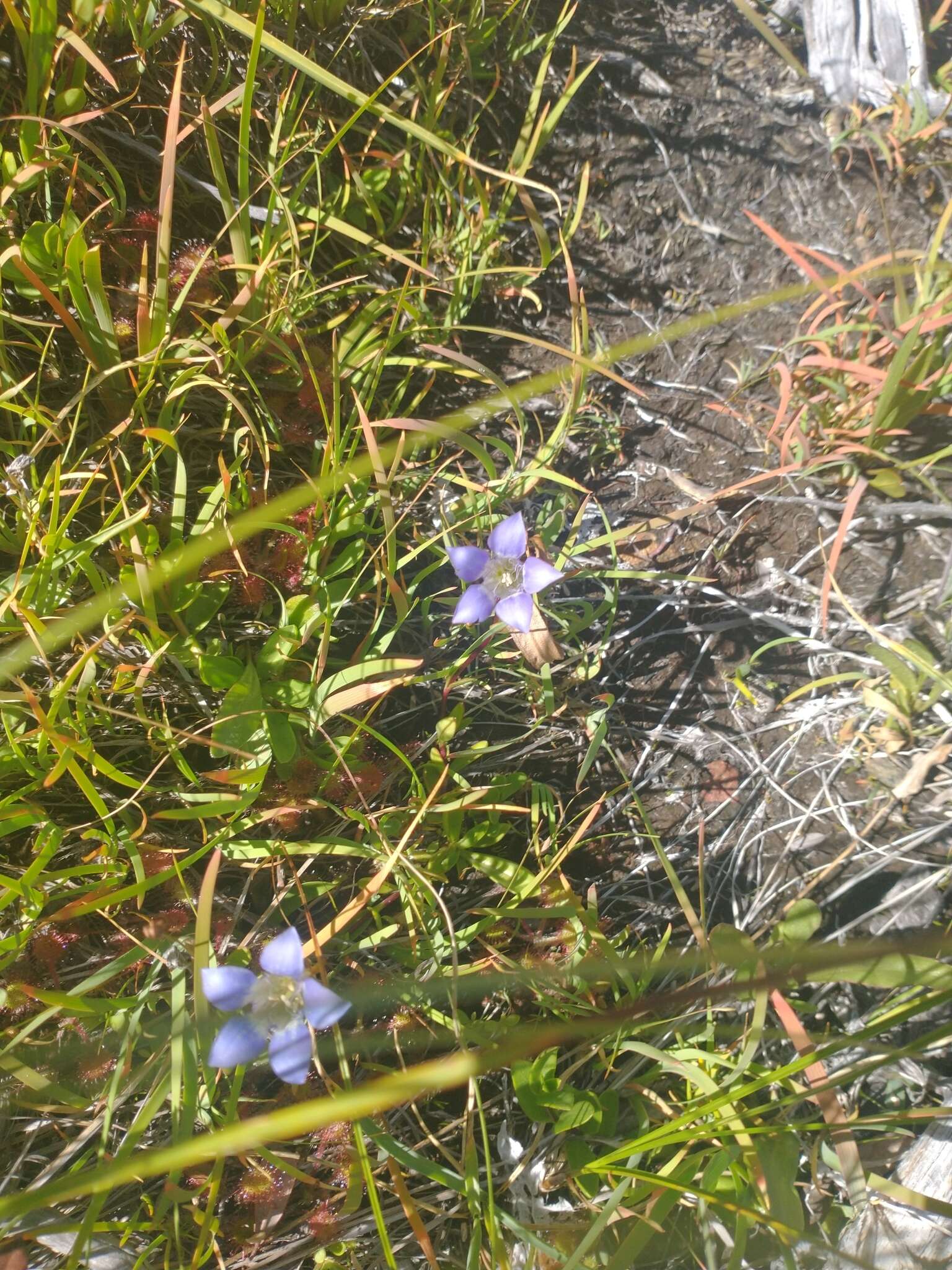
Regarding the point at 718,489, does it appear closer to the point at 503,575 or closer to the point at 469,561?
the point at 503,575

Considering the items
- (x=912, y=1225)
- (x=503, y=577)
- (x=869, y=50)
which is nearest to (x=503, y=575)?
(x=503, y=577)

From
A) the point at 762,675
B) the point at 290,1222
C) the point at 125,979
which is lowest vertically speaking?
the point at 290,1222

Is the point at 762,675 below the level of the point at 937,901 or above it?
above

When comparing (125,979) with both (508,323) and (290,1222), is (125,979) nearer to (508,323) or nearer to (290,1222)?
(290,1222)

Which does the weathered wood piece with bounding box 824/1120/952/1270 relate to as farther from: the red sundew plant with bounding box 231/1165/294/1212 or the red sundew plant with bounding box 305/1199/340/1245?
the red sundew plant with bounding box 231/1165/294/1212

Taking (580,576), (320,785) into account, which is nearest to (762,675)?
(580,576)

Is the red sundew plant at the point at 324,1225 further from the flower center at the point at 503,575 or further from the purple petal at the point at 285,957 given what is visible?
the flower center at the point at 503,575

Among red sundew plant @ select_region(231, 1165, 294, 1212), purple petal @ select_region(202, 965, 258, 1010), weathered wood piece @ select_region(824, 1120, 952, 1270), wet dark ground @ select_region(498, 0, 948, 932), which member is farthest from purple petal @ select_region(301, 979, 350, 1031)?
weathered wood piece @ select_region(824, 1120, 952, 1270)
